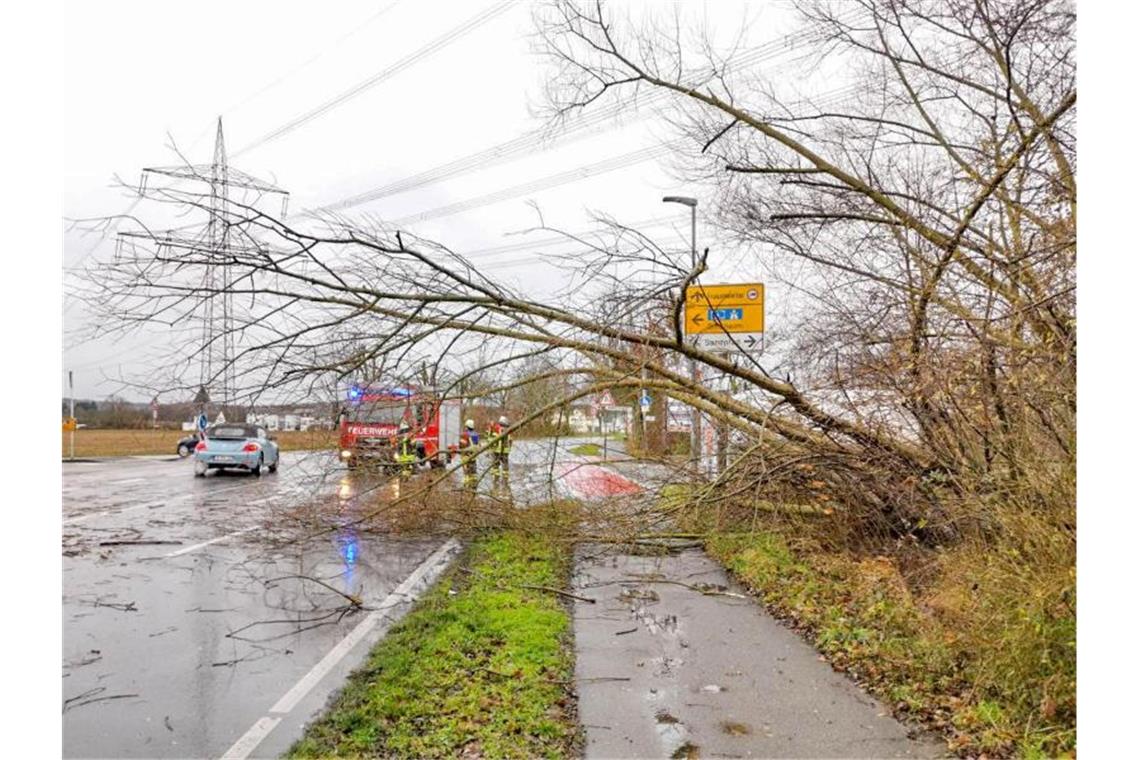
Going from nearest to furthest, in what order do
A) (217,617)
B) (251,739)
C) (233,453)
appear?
(251,739) → (217,617) → (233,453)

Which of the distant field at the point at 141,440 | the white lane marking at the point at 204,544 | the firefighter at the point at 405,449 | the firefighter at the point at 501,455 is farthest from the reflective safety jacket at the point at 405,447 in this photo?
the white lane marking at the point at 204,544

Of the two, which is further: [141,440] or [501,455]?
[501,455]

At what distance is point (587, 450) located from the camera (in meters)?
7.44

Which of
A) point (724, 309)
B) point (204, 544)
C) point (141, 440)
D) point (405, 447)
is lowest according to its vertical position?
point (204, 544)

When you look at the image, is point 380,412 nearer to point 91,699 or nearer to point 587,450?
point 587,450

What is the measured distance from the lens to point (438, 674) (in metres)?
4.40

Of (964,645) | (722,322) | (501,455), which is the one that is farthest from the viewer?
(501,455)

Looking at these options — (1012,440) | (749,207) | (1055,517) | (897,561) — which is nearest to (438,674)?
(1055,517)

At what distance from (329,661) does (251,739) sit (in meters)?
1.21

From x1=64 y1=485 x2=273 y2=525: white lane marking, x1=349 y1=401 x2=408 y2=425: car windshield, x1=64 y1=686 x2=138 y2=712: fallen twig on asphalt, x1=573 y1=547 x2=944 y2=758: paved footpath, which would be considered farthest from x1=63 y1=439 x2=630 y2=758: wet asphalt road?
x1=573 y1=547 x2=944 y2=758: paved footpath

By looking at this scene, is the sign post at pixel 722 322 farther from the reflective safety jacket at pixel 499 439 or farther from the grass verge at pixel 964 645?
the reflective safety jacket at pixel 499 439

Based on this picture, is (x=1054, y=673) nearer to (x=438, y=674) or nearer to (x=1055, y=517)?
(x=1055, y=517)

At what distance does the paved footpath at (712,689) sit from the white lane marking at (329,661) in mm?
1588

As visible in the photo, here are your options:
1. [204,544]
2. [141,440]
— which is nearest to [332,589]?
[141,440]
